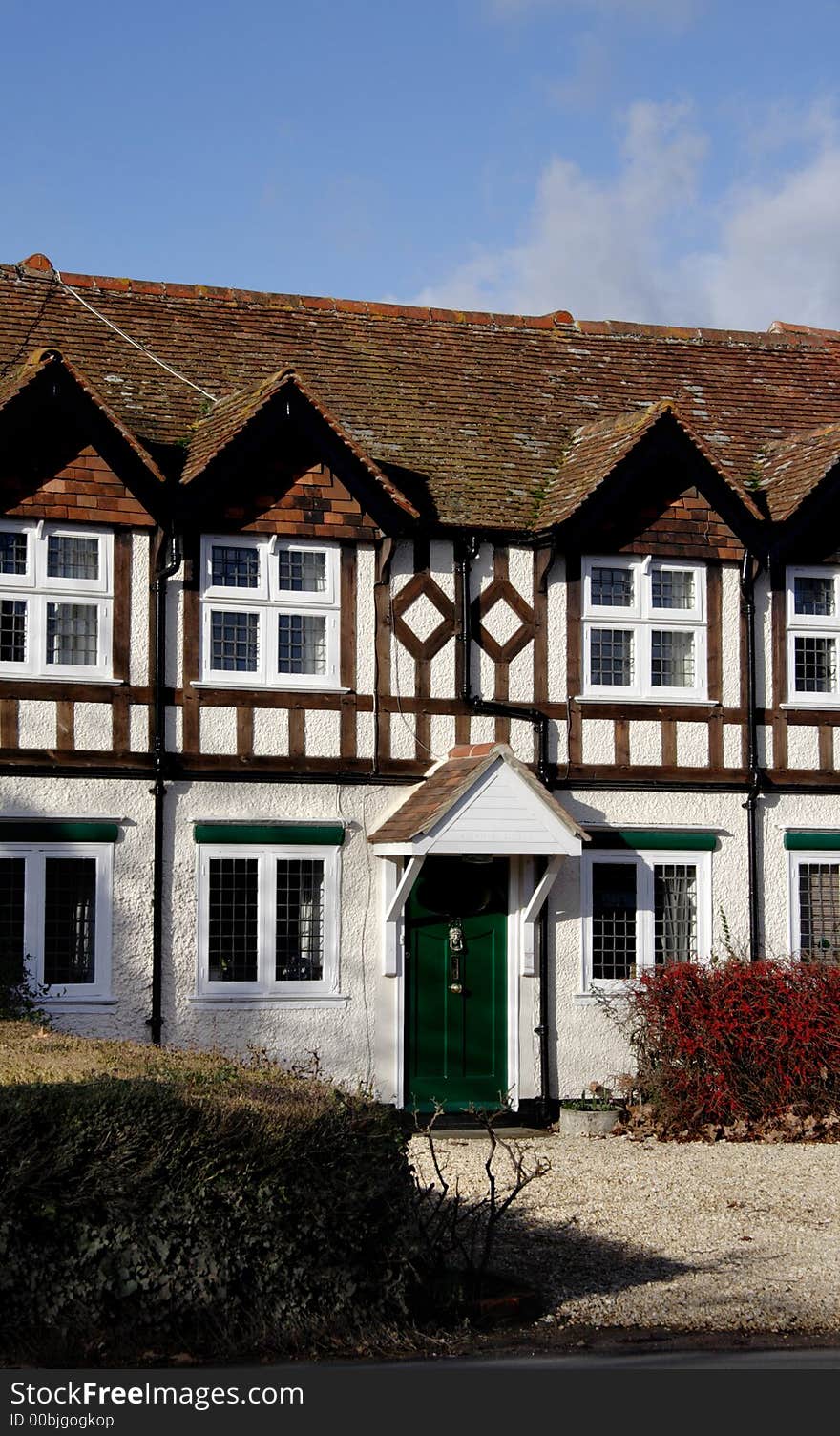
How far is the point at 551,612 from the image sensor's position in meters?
18.4

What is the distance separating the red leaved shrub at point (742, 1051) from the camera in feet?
55.2

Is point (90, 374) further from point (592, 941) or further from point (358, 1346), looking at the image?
point (358, 1346)

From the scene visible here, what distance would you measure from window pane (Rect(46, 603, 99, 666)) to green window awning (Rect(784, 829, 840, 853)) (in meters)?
7.40

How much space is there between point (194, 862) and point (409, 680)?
2.81 metres

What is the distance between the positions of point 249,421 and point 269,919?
476 cm

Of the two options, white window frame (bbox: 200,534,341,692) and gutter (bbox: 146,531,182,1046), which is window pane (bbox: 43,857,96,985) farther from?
white window frame (bbox: 200,534,341,692)

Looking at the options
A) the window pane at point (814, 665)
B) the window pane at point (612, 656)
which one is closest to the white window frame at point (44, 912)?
the window pane at point (612, 656)

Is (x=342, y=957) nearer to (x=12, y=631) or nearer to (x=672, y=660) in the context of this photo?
(x=12, y=631)

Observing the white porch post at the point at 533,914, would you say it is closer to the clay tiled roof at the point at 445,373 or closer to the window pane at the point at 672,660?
the window pane at the point at 672,660

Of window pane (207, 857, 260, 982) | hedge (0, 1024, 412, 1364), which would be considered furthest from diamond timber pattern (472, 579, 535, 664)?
hedge (0, 1024, 412, 1364)

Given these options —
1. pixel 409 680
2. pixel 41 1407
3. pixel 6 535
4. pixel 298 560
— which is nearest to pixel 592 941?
pixel 409 680

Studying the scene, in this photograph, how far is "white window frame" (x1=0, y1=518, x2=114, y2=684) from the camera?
1673cm

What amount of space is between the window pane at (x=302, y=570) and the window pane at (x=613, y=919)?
13.1ft

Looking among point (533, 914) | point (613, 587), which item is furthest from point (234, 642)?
point (613, 587)
